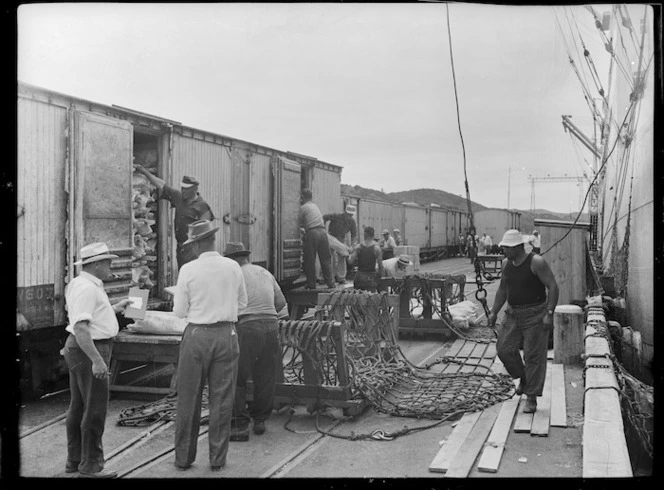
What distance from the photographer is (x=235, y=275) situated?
5.50m

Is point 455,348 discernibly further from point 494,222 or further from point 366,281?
point 494,222

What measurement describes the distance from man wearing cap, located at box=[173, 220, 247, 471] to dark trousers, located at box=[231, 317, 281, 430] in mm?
778

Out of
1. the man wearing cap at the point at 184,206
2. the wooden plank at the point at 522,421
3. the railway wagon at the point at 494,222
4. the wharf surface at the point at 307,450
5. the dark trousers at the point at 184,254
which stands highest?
the railway wagon at the point at 494,222

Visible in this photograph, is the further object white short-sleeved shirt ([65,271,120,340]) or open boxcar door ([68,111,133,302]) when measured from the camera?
open boxcar door ([68,111,133,302])

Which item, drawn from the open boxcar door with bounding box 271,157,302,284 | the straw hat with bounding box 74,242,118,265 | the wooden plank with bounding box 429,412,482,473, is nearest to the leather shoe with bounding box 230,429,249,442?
the wooden plank with bounding box 429,412,482,473

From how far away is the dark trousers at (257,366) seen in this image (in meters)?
6.18

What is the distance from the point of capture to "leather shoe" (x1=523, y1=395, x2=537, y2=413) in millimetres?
6566

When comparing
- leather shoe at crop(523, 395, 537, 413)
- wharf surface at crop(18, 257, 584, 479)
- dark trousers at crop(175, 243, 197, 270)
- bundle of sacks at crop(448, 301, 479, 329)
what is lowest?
wharf surface at crop(18, 257, 584, 479)

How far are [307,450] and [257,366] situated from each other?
1015mm

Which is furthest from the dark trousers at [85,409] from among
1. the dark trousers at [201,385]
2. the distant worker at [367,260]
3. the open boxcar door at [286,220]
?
the open boxcar door at [286,220]

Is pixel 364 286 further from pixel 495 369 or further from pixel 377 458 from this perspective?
pixel 377 458

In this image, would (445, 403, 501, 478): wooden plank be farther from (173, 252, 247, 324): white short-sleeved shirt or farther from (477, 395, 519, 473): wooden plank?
(173, 252, 247, 324): white short-sleeved shirt

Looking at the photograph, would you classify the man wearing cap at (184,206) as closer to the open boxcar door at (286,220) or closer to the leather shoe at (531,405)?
the open boxcar door at (286,220)

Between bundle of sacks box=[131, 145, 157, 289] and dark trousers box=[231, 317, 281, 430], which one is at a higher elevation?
bundle of sacks box=[131, 145, 157, 289]
